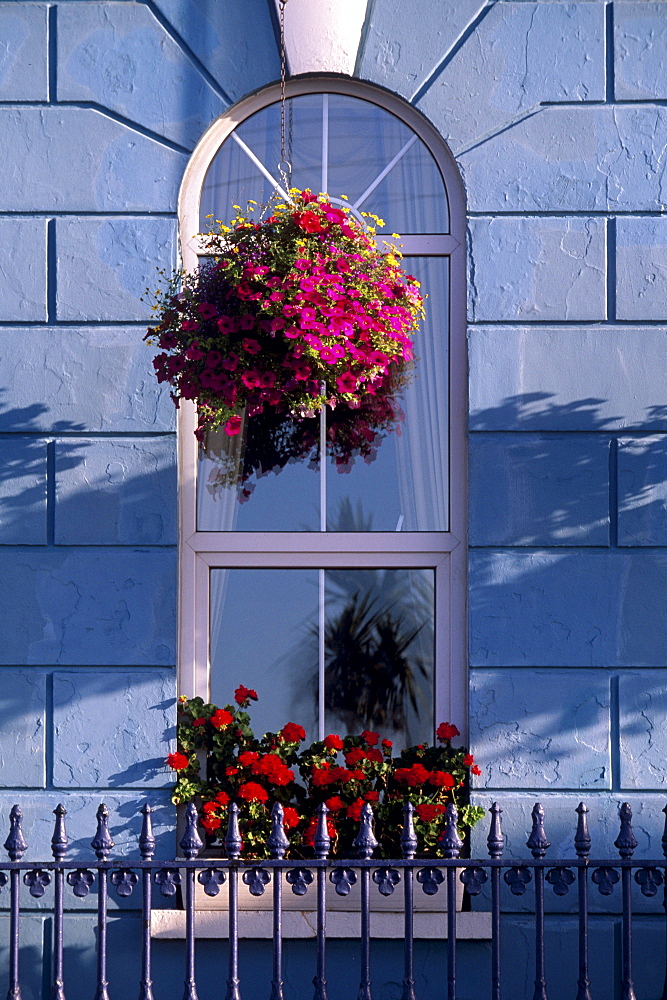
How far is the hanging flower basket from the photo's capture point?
3.60m

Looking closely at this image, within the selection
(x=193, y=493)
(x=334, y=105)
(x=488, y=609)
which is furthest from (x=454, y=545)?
(x=334, y=105)

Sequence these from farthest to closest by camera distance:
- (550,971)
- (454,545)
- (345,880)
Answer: (454,545), (550,971), (345,880)

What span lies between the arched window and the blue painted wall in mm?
147

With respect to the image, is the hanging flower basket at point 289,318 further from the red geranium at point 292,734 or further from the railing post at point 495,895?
the railing post at point 495,895

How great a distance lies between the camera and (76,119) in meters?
4.28

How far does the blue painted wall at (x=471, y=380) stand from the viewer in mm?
4055

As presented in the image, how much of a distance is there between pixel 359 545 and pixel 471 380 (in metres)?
0.80

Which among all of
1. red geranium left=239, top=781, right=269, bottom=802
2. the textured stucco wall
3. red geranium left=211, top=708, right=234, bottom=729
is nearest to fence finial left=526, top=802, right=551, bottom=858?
red geranium left=239, top=781, right=269, bottom=802

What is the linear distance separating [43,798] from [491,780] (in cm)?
172

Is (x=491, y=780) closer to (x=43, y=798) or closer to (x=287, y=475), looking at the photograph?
(x=287, y=475)

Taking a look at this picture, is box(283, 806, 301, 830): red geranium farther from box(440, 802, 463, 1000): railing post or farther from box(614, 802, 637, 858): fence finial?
box(614, 802, 637, 858): fence finial

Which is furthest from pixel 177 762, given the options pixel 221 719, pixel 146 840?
pixel 146 840

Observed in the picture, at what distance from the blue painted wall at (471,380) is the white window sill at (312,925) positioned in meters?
0.37

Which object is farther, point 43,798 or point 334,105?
point 334,105
